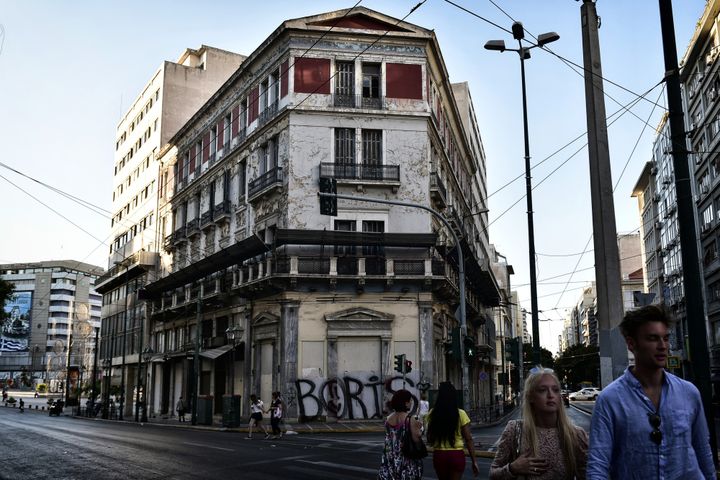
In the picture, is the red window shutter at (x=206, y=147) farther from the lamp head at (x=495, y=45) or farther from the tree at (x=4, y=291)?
the lamp head at (x=495, y=45)

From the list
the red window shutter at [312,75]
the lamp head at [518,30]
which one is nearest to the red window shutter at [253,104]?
the red window shutter at [312,75]

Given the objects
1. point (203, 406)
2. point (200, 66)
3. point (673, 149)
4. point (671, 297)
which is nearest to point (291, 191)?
point (203, 406)

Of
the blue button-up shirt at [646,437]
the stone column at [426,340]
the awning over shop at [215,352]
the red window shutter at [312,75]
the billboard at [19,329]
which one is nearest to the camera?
the blue button-up shirt at [646,437]

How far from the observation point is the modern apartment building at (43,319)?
132 m

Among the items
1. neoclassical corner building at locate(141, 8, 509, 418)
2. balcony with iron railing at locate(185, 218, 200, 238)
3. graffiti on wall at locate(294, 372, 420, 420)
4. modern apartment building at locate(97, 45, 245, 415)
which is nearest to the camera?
graffiti on wall at locate(294, 372, 420, 420)

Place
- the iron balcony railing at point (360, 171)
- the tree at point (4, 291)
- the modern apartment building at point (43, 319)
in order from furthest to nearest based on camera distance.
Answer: the modern apartment building at point (43, 319) → the iron balcony railing at point (360, 171) → the tree at point (4, 291)

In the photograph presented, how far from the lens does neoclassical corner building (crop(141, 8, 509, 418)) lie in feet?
94.1

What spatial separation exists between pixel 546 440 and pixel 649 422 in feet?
2.56

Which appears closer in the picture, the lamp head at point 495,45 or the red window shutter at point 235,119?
the lamp head at point 495,45

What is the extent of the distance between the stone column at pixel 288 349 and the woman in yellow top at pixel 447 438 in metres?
21.3

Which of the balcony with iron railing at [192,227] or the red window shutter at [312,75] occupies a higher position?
the red window shutter at [312,75]

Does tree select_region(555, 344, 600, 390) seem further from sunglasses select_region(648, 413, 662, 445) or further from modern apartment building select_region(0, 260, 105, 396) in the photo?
modern apartment building select_region(0, 260, 105, 396)

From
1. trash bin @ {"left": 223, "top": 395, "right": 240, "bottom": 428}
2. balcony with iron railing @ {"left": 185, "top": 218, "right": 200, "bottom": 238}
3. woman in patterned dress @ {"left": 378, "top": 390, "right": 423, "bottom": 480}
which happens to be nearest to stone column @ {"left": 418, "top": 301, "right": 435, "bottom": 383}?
trash bin @ {"left": 223, "top": 395, "right": 240, "bottom": 428}

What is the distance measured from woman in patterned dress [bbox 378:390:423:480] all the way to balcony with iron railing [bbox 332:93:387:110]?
2418 centimetres
